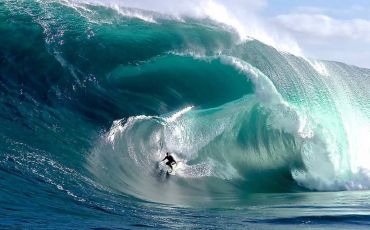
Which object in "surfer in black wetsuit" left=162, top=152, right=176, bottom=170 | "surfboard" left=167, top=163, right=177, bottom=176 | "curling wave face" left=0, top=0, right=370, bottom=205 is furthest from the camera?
"surfboard" left=167, top=163, right=177, bottom=176

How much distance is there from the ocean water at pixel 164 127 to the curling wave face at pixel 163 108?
39 mm

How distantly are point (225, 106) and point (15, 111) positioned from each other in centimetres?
649

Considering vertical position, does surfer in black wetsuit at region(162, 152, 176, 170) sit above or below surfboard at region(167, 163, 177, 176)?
above

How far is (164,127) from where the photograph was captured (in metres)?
14.6

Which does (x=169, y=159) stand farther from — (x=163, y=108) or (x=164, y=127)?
(x=163, y=108)

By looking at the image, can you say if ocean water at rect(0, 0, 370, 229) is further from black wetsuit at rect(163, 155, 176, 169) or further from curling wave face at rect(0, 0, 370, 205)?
black wetsuit at rect(163, 155, 176, 169)

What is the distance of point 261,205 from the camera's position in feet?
37.0

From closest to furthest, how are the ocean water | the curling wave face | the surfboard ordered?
the ocean water < the curling wave face < the surfboard

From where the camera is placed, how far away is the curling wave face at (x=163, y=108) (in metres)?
12.0

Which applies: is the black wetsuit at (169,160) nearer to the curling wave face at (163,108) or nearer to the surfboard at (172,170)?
the surfboard at (172,170)

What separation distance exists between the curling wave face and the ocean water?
0.04 metres

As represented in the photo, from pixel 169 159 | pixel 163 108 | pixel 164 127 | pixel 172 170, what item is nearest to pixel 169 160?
pixel 169 159

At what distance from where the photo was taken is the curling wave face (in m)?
12.0

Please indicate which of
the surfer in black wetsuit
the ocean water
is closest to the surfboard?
the surfer in black wetsuit
